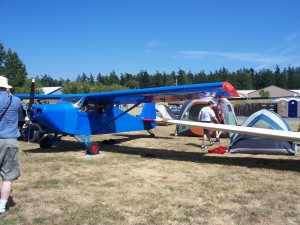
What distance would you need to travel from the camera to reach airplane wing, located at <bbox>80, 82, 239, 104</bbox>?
8.55 m

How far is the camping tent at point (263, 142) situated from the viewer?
888cm

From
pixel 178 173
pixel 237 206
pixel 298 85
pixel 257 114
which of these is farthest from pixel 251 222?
pixel 298 85

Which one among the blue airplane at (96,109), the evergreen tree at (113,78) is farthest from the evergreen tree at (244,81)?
the blue airplane at (96,109)

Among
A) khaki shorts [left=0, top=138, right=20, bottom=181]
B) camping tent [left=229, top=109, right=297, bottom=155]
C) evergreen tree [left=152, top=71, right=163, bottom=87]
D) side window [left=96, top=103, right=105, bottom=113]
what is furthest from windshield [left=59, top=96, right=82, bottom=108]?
evergreen tree [left=152, top=71, right=163, bottom=87]

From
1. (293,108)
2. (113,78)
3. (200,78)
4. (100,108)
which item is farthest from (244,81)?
(100,108)

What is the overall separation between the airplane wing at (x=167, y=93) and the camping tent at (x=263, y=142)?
1243mm

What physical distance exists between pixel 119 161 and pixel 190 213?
423 cm

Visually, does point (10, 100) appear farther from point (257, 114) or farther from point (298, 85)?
point (298, 85)

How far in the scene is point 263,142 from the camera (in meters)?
8.99

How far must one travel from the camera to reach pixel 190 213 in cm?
448

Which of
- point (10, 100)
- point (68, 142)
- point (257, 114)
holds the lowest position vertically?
point (68, 142)

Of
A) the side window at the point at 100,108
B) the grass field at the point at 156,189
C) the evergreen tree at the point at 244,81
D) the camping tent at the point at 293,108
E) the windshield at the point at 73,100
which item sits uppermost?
the evergreen tree at the point at 244,81

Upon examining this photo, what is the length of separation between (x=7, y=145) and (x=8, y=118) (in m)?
0.37

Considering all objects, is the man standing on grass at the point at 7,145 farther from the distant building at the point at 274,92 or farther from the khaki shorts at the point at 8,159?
the distant building at the point at 274,92
